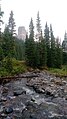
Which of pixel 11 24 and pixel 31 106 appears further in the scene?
pixel 11 24

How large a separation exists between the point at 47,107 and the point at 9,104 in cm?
373

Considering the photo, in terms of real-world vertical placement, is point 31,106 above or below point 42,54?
below

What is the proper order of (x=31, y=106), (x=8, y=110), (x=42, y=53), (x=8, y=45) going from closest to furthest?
(x=8, y=110) < (x=31, y=106) < (x=8, y=45) < (x=42, y=53)

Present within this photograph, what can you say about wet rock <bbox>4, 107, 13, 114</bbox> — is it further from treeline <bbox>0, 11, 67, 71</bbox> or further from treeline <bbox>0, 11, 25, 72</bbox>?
treeline <bbox>0, 11, 67, 71</bbox>

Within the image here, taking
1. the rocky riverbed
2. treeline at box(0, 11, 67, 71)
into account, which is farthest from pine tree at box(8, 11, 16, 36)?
the rocky riverbed

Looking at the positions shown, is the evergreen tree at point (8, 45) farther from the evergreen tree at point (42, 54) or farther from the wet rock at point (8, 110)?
the wet rock at point (8, 110)

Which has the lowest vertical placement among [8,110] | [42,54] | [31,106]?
[8,110]

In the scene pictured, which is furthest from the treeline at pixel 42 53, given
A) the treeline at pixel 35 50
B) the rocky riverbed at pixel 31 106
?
the rocky riverbed at pixel 31 106

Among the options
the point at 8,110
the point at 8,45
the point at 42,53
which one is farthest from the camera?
the point at 42,53

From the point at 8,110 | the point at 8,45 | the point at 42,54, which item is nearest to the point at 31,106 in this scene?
the point at 8,110

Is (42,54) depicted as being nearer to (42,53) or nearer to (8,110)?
(42,53)

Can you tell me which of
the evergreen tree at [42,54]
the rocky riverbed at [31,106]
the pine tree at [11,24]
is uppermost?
the pine tree at [11,24]

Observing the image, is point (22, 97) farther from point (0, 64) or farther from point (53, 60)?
point (53, 60)

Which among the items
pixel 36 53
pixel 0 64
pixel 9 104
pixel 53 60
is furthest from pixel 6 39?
pixel 9 104
